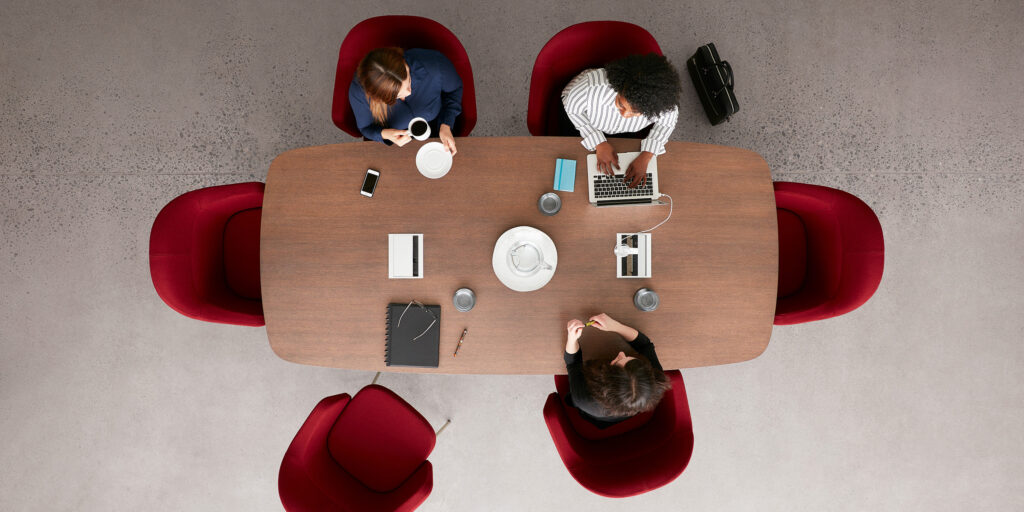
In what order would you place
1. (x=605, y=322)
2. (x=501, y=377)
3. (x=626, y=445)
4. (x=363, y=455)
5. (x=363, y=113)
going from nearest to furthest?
(x=605, y=322)
(x=363, y=113)
(x=626, y=445)
(x=363, y=455)
(x=501, y=377)

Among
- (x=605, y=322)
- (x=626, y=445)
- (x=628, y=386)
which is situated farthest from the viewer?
(x=626, y=445)

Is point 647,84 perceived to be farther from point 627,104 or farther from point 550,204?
point 550,204

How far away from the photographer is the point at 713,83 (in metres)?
2.49

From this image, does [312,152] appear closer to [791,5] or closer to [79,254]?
[79,254]

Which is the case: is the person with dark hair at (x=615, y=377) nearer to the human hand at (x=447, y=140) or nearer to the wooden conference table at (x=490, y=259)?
the wooden conference table at (x=490, y=259)

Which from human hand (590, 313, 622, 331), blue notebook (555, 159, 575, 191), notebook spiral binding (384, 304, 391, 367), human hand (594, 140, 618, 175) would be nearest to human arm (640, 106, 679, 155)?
human hand (594, 140, 618, 175)

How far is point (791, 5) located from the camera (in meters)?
2.63

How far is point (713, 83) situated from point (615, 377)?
1.79m

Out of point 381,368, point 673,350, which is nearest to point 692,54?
point 673,350

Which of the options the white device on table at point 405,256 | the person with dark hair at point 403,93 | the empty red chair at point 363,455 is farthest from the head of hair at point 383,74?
the empty red chair at point 363,455

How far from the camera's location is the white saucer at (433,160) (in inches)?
68.7

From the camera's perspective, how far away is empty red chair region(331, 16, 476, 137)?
1.81 metres

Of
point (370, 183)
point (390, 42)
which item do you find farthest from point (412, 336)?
point (390, 42)

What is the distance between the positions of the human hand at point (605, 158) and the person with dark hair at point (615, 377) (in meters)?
0.55
